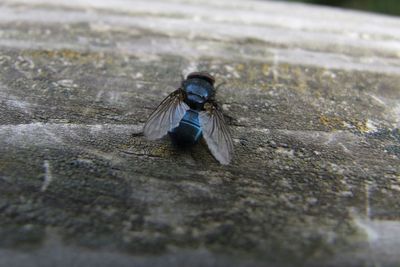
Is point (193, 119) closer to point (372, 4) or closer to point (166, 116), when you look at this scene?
point (166, 116)

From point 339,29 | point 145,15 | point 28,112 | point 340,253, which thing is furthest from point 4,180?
point 339,29

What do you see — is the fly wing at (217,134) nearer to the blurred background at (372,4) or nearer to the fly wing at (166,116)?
the fly wing at (166,116)


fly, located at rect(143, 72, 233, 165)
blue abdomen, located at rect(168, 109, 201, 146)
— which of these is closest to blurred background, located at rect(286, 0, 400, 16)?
fly, located at rect(143, 72, 233, 165)

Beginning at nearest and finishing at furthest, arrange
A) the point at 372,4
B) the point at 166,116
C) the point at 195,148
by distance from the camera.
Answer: the point at 195,148, the point at 166,116, the point at 372,4

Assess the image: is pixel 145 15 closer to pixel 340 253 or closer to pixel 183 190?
pixel 183 190

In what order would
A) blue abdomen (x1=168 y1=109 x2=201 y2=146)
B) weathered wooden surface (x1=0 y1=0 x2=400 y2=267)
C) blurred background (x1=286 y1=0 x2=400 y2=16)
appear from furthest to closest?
blurred background (x1=286 y1=0 x2=400 y2=16) < blue abdomen (x1=168 y1=109 x2=201 y2=146) < weathered wooden surface (x1=0 y1=0 x2=400 y2=267)

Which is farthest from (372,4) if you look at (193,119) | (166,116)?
(166,116)

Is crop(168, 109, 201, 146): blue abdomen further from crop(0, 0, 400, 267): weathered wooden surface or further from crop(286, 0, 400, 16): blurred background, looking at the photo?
crop(286, 0, 400, 16): blurred background
